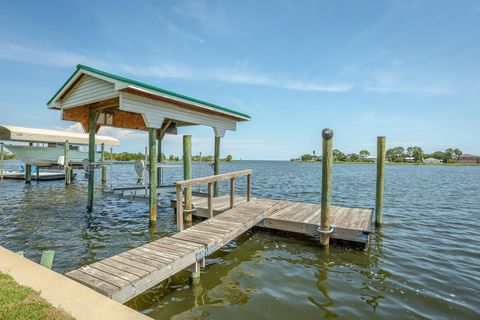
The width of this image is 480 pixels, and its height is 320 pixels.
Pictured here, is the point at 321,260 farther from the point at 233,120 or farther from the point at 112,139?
the point at 112,139

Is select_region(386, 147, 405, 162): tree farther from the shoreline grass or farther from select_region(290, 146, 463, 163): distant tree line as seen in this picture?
the shoreline grass

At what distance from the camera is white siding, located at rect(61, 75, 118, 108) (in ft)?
29.1

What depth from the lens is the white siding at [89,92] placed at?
8.86 metres

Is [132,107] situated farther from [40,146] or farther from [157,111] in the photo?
[40,146]

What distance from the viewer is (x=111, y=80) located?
8133mm

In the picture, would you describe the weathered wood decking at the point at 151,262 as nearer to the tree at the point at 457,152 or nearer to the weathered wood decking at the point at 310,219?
the weathered wood decking at the point at 310,219

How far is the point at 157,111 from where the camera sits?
9.32 metres

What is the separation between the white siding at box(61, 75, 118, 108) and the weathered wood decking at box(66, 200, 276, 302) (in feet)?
18.3

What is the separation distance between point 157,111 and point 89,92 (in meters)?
2.69

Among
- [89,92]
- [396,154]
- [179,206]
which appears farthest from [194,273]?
[396,154]

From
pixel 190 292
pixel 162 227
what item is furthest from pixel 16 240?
pixel 190 292

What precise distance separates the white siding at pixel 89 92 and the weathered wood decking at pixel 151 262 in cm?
557

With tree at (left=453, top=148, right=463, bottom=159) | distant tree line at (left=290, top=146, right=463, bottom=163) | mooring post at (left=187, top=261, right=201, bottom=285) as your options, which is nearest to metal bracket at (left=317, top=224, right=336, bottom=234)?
mooring post at (left=187, top=261, right=201, bottom=285)

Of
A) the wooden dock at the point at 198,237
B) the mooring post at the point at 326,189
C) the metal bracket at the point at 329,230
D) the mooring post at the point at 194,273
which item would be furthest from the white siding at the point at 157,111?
the metal bracket at the point at 329,230
